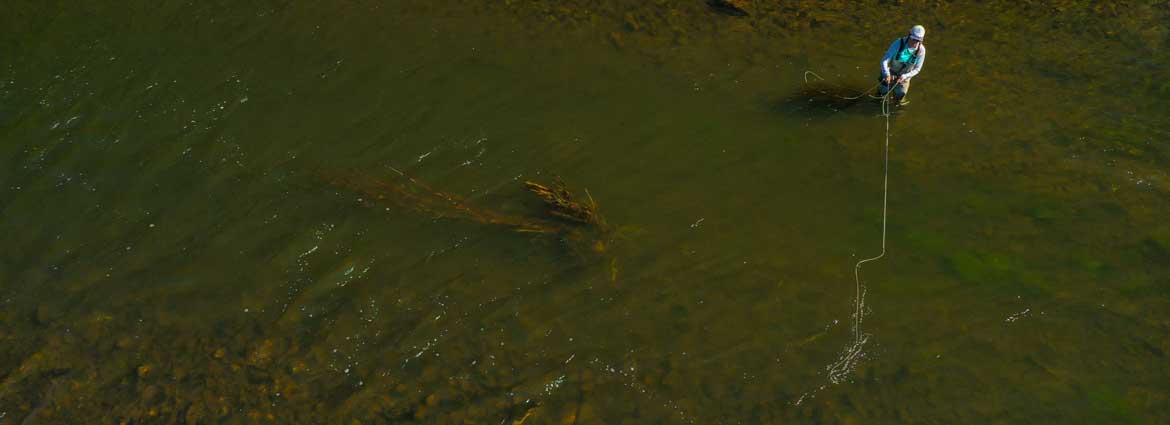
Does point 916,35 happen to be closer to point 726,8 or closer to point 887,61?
point 887,61

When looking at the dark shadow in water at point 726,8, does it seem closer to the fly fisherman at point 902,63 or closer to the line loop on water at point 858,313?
the fly fisherman at point 902,63

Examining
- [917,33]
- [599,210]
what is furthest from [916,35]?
[599,210]

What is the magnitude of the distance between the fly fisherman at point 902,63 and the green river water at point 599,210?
1.82 ft

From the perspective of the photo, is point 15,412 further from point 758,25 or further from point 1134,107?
point 1134,107

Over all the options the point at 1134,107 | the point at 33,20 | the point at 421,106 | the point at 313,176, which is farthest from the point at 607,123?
the point at 33,20

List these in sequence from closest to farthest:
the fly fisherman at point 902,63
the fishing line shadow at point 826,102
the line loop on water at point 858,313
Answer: the line loop on water at point 858,313
the fly fisherman at point 902,63
the fishing line shadow at point 826,102

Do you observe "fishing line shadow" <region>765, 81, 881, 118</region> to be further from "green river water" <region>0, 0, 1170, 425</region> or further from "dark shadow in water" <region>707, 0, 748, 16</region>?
"dark shadow in water" <region>707, 0, 748, 16</region>

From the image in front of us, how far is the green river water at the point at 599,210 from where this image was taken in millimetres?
7945

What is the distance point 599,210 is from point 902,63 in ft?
13.0

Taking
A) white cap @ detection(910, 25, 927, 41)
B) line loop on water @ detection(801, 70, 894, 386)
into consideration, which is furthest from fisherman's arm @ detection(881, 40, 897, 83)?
white cap @ detection(910, 25, 927, 41)

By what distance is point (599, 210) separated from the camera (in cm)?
934

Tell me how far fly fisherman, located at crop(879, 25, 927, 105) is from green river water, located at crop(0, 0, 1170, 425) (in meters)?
0.55

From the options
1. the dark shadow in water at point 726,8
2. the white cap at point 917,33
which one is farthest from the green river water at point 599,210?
the white cap at point 917,33

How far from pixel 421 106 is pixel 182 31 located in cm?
418
